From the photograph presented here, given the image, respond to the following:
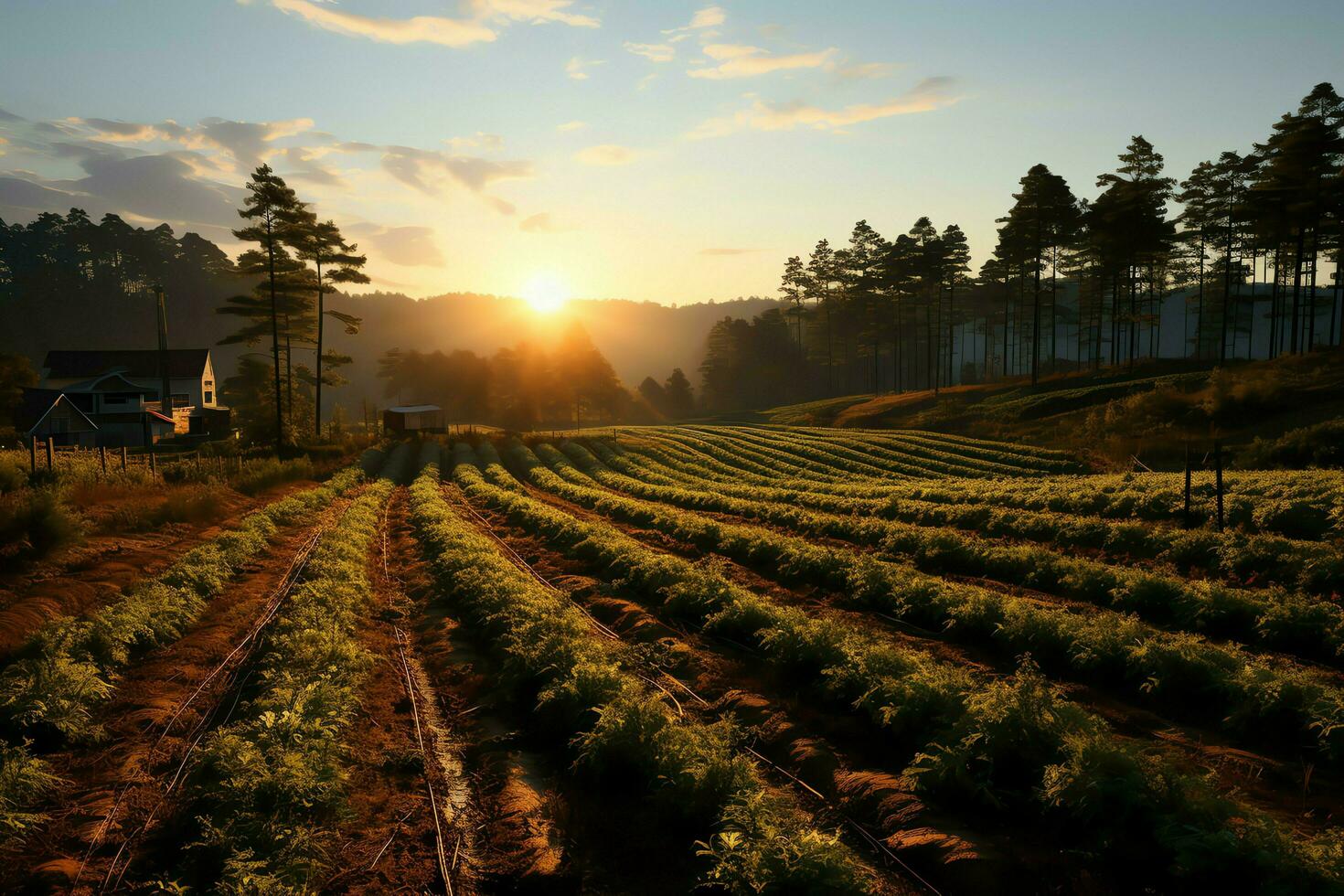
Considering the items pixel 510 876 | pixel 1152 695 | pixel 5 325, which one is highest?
pixel 5 325

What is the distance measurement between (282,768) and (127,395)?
6681 cm

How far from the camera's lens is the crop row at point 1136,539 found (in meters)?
14.4

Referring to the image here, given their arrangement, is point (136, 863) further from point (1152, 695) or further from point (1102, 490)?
point (1102, 490)

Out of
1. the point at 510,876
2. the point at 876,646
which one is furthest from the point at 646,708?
the point at 876,646

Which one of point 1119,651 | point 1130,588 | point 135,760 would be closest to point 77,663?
point 135,760

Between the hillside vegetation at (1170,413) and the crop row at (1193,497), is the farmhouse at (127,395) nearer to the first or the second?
the crop row at (1193,497)

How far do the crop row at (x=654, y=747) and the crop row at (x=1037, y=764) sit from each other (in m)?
2.06

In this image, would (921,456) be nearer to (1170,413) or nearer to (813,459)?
(813,459)

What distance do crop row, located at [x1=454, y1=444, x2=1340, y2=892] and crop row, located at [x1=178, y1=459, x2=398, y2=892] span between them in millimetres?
6990

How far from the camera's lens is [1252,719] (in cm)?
916

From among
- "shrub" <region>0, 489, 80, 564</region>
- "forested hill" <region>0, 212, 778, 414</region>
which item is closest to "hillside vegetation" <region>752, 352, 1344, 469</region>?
"shrub" <region>0, 489, 80, 564</region>

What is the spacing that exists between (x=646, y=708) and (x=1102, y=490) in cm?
2151

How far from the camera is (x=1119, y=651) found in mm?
11055

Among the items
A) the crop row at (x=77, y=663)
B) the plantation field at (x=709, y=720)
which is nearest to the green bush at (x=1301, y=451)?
the plantation field at (x=709, y=720)
